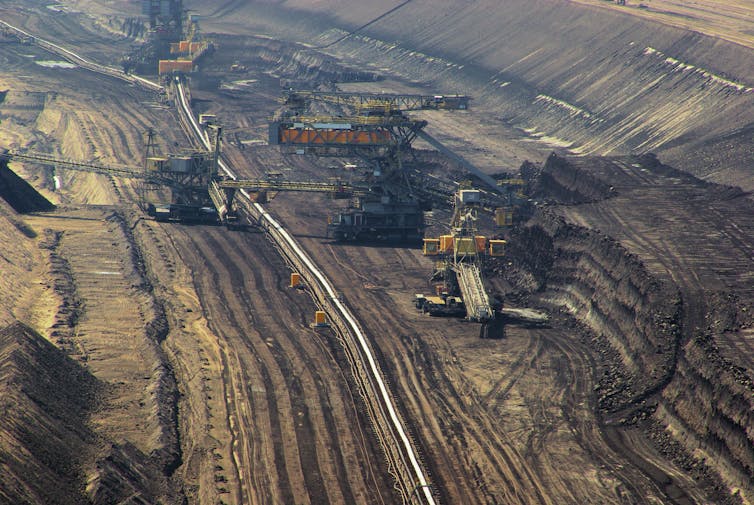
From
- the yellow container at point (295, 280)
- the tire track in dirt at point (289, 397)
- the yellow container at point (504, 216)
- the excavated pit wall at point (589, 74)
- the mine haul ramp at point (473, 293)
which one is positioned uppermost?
the excavated pit wall at point (589, 74)

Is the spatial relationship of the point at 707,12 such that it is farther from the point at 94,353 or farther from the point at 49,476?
the point at 49,476

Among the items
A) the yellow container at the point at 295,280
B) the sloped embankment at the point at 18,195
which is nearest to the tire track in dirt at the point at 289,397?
the yellow container at the point at 295,280

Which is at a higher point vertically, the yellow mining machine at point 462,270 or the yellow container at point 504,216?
the yellow container at point 504,216

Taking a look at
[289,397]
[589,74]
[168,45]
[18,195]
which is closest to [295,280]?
[289,397]

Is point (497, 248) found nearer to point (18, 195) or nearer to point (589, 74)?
point (18, 195)

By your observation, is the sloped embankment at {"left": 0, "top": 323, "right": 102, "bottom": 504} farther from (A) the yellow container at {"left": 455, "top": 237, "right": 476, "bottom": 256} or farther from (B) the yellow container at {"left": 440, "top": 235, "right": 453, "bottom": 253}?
(A) the yellow container at {"left": 455, "top": 237, "right": 476, "bottom": 256}

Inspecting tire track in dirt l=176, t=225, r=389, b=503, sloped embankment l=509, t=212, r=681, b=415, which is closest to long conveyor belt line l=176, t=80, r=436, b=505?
tire track in dirt l=176, t=225, r=389, b=503

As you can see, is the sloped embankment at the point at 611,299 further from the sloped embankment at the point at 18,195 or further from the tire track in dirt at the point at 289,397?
the sloped embankment at the point at 18,195
